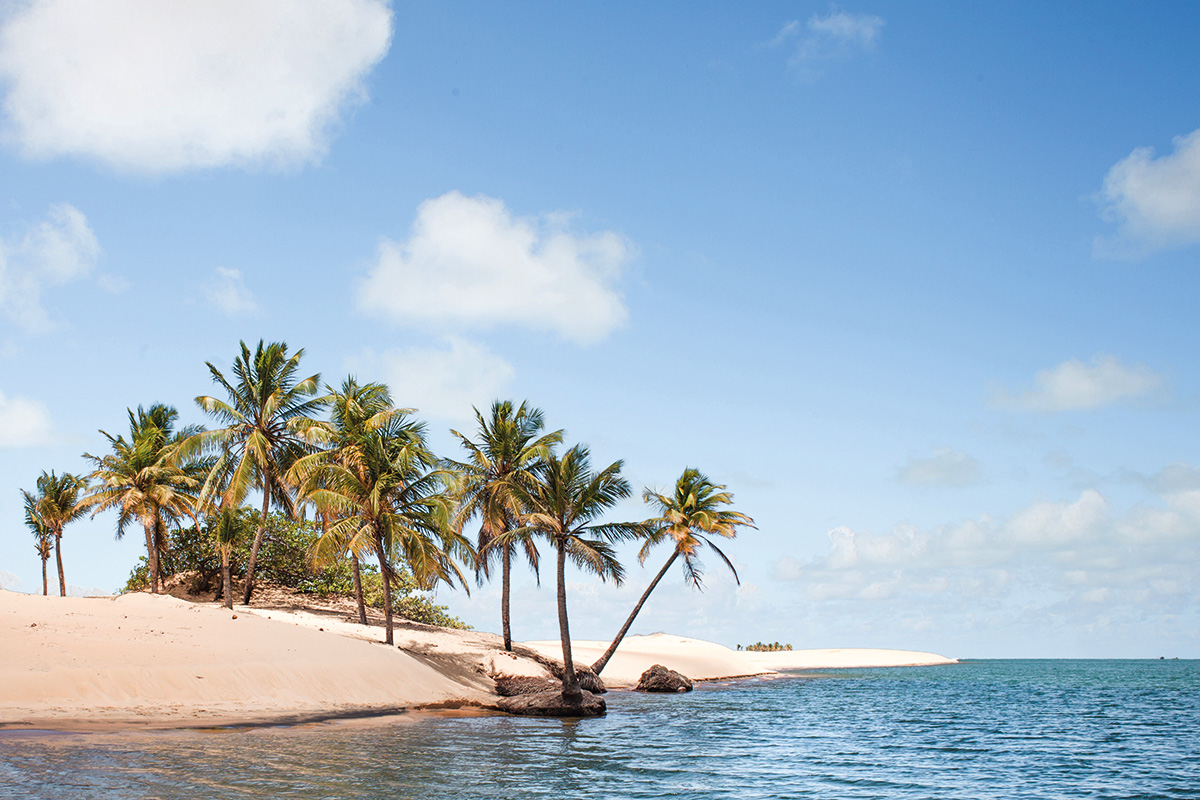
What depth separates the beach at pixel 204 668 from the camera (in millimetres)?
20250

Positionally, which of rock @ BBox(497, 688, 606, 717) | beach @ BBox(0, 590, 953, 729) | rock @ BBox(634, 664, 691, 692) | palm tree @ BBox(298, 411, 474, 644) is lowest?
rock @ BBox(634, 664, 691, 692)

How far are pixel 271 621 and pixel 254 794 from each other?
17.2 meters

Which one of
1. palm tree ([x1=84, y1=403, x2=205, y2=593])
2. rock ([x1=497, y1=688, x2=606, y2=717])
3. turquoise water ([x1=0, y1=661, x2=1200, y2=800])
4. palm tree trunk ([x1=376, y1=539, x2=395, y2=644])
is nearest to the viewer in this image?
turquoise water ([x1=0, y1=661, x2=1200, y2=800])

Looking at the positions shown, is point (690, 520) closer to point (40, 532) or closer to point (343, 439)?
point (343, 439)

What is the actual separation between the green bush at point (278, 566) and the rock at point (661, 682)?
37.6 feet

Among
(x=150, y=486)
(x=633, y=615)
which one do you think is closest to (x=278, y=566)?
(x=150, y=486)

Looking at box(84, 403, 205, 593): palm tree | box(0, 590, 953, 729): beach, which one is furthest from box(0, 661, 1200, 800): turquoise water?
box(84, 403, 205, 593): palm tree

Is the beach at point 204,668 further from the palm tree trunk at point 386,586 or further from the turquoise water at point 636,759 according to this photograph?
the turquoise water at point 636,759

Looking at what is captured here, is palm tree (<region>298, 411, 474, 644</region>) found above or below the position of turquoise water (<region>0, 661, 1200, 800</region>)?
above

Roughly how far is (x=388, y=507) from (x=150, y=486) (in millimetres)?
15259

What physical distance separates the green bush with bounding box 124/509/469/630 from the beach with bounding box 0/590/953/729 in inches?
287

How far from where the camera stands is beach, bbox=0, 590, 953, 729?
2025 centimetres

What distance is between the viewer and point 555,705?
97.6ft

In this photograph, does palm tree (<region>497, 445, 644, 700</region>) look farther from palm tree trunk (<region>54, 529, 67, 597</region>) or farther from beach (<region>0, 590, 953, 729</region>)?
palm tree trunk (<region>54, 529, 67, 597</region>)
